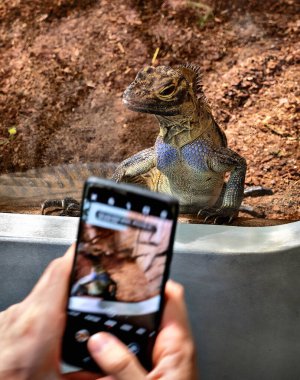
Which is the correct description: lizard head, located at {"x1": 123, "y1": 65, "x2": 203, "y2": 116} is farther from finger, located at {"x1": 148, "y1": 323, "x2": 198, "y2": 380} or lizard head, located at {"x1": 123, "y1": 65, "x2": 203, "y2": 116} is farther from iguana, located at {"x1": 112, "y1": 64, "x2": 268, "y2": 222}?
finger, located at {"x1": 148, "y1": 323, "x2": 198, "y2": 380}

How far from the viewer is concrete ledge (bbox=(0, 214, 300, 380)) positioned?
108cm

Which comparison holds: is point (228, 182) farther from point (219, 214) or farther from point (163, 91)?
point (163, 91)

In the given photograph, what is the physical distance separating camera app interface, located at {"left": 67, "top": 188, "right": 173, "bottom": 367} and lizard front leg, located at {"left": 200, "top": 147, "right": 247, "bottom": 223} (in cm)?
47

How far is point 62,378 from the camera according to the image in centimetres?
78

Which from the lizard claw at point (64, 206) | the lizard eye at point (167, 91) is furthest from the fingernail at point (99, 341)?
the lizard eye at point (167, 91)

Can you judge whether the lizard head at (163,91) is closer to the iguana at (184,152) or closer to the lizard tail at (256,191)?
the iguana at (184,152)

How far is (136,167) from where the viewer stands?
4.34ft

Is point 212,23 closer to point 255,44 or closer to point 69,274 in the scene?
point 255,44

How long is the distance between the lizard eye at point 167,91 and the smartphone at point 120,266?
646mm

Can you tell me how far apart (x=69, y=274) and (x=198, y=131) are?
0.79 meters

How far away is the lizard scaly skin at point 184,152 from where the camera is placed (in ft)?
4.28

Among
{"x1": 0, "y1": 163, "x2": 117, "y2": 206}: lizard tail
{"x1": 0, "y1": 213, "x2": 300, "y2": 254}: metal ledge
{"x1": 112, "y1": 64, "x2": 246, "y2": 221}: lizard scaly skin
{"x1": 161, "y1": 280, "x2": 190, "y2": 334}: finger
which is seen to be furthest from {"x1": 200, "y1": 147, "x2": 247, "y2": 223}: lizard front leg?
{"x1": 161, "y1": 280, "x2": 190, "y2": 334}: finger

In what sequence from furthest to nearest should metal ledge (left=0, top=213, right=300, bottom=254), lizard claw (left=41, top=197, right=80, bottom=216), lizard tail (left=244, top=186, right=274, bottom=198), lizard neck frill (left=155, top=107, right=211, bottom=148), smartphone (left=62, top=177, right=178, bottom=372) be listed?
1. lizard neck frill (left=155, top=107, right=211, bottom=148)
2. lizard tail (left=244, top=186, right=274, bottom=198)
3. lizard claw (left=41, top=197, right=80, bottom=216)
4. metal ledge (left=0, top=213, right=300, bottom=254)
5. smartphone (left=62, top=177, right=178, bottom=372)

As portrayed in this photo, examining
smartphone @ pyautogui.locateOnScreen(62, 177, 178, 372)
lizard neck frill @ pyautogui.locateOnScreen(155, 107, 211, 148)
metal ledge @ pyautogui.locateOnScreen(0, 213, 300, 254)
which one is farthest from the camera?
lizard neck frill @ pyautogui.locateOnScreen(155, 107, 211, 148)
